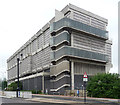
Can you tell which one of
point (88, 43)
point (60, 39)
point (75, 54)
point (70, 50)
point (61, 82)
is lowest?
point (61, 82)

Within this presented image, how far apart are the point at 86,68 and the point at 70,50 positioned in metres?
9.75

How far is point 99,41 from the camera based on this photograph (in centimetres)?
6656

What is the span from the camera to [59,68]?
54031mm

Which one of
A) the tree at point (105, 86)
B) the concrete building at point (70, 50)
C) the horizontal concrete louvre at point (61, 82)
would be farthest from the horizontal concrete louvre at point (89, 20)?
the tree at point (105, 86)

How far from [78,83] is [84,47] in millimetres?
11080

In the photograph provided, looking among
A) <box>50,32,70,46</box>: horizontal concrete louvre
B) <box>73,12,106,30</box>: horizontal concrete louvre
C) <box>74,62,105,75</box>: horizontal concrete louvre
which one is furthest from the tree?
<box>73,12,106,30</box>: horizontal concrete louvre

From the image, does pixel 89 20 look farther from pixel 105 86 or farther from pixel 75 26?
pixel 105 86

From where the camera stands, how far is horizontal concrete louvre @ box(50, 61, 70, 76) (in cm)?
5197

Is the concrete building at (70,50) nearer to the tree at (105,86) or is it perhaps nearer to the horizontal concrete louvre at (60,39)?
the horizontal concrete louvre at (60,39)

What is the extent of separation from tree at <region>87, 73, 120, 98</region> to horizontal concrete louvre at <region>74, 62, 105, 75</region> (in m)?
22.4

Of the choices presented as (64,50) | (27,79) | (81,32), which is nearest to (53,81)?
(64,50)

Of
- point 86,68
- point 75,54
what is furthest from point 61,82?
point 86,68

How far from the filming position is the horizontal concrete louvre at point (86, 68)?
182 ft

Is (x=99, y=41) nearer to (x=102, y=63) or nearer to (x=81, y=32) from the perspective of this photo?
(x=102, y=63)
